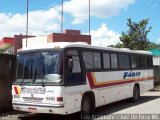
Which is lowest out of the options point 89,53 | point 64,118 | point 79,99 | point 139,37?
point 64,118

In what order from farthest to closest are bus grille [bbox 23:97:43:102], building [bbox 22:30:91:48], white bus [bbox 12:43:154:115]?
building [bbox 22:30:91:48] → bus grille [bbox 23:97:43:102] → white bus [bbox 12:43:154:115]

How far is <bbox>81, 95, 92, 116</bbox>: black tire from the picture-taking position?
12281 millimetres

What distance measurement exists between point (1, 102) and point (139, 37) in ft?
102

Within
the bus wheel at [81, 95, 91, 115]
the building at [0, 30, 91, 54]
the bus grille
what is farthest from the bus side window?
the building at [0, 30, 91, 54]

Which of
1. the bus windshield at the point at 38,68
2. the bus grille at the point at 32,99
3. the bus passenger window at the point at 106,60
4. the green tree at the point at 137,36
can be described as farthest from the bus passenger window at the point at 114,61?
the green tree at the point at 137,36

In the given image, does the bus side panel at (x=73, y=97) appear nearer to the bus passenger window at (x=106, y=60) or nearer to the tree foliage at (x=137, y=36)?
the bus passenger window at (x=106, y=60)

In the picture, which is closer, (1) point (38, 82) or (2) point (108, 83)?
(1) point (38, 82)

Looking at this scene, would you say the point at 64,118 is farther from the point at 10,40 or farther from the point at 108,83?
the point at 10,40

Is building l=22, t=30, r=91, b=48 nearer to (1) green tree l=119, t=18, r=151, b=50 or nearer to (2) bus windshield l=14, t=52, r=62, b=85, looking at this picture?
(1) green tree l=119, t=18, r=151, b=50

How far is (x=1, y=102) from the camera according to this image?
1375 centimetres

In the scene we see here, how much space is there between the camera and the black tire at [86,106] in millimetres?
12281

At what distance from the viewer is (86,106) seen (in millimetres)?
12539

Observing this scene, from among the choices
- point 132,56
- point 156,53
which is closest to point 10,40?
point 156,53

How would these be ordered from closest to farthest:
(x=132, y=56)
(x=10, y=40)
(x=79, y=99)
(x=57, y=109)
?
(x=57, y=109), (x=79, y=99), (x=132, y=56), (x=10, y=40)
